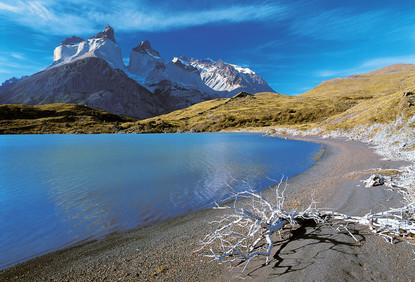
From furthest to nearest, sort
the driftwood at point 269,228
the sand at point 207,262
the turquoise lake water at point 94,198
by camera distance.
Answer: the turquoise lake water at point 94,198, the driftwood at point 269,228, the sand at point 207,262

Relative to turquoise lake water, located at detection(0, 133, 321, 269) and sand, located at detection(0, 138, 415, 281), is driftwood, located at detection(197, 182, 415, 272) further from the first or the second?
turquoise lake water, located at detection(0, 133, 321, 269)

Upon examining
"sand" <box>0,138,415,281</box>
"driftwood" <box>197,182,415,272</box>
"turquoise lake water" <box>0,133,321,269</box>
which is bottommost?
"turquoise lake water" <box>0,133,321,269</box>

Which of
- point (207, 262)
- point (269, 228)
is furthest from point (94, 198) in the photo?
point (269, 228)

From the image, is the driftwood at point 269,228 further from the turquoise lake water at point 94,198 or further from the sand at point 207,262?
the turquoise lake water at point 94,198

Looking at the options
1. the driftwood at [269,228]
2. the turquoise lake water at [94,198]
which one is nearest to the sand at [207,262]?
the driftwood at [269,228]

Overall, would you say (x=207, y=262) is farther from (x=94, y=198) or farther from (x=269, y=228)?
(x=94, y=198)

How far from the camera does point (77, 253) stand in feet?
32.7

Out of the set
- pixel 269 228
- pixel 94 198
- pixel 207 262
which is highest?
pixel 269 228

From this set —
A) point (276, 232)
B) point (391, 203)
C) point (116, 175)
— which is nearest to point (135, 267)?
point (276, 232)

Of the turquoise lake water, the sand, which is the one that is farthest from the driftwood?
the turquoise lake water

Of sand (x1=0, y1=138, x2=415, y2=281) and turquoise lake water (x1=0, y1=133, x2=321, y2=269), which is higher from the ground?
sand (x1=0, y1=138, x2=415, y2=281)

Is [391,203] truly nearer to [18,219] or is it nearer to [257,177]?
[257,177]

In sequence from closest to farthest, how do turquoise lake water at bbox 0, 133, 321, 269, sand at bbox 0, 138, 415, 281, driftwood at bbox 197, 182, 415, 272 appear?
1. sand at bbox 0, 138, 415, 281
2. driftwood at bbox 197, 182, 415, 272
3. turquoise lake water at bbox 0, 133, 321, 269

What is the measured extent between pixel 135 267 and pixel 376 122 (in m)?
77.0
